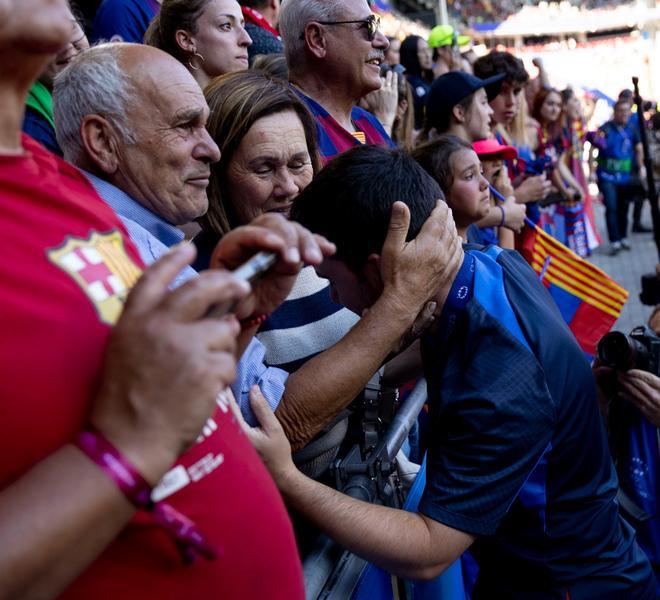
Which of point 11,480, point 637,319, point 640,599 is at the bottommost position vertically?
point 637,319

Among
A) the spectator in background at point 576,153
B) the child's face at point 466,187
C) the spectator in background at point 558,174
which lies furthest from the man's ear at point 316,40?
the spectator in background at point 576,153

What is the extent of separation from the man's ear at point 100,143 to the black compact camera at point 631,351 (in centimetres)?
138

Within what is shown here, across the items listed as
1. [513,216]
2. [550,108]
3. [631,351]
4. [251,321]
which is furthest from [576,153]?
[251,321]

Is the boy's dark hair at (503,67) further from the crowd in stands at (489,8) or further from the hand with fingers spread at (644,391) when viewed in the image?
the crowd in stands at (489,8)

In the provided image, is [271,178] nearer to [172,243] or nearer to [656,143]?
[172,243]

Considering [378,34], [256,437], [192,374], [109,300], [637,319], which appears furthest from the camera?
[637,319]

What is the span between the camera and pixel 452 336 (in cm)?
165

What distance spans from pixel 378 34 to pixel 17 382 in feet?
8.69

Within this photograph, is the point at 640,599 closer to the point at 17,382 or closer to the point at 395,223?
the point at 395,223

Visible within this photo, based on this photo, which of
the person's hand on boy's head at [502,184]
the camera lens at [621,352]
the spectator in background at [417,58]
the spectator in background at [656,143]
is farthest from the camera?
the spectator in background at [417,58]

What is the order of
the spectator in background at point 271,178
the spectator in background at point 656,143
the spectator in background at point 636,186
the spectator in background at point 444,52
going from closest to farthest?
the spectator in background at point 271,178 → the spectator in background at point 656,143 → the spectator in background at point 444,52 → the spectator in background at point 636,186

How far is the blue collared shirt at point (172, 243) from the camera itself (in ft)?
5.39

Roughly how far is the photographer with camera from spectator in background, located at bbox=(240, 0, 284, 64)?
2375 mm

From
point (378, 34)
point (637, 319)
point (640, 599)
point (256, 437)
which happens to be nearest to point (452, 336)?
point (256, 437)
